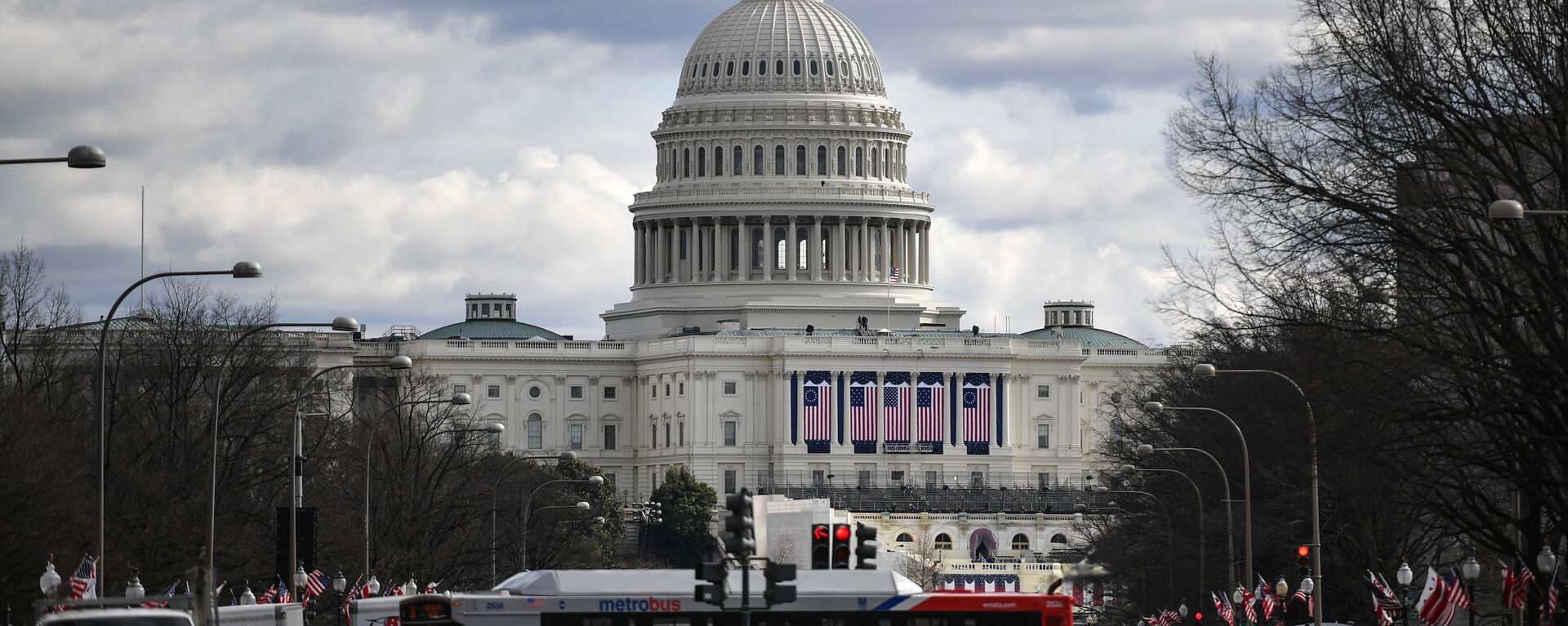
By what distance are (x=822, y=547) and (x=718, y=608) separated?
11.7ft

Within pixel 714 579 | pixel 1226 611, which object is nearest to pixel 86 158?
pixel 714 579

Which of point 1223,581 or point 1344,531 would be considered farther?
point 1223,581

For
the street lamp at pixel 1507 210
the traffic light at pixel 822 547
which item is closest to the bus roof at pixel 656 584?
the traffic light at pixel 822 547

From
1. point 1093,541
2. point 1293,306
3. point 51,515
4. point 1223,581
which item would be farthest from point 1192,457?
point 1293,306

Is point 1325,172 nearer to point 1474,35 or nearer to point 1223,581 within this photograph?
point 1474,35

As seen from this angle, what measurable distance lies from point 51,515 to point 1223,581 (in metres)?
38.4

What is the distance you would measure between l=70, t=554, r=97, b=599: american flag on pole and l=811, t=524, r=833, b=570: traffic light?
12541 mm

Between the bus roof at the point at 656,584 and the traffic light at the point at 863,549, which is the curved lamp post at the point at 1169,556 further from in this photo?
the bus roof at the point at 656,584

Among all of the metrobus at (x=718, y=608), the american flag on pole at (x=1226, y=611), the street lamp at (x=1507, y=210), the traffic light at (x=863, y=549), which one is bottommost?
the american flag on pole at (x=1226, y=611)

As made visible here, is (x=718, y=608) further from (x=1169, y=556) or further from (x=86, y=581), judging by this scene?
(x=1169, y=556)

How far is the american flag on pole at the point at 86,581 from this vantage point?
2438 inches

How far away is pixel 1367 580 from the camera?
74688mm

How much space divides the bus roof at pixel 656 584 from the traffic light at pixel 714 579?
6.05 metres

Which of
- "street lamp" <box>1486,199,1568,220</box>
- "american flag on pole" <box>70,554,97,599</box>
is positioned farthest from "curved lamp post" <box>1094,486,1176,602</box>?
"street lamp" <box>1486,199,1568,220</box>
